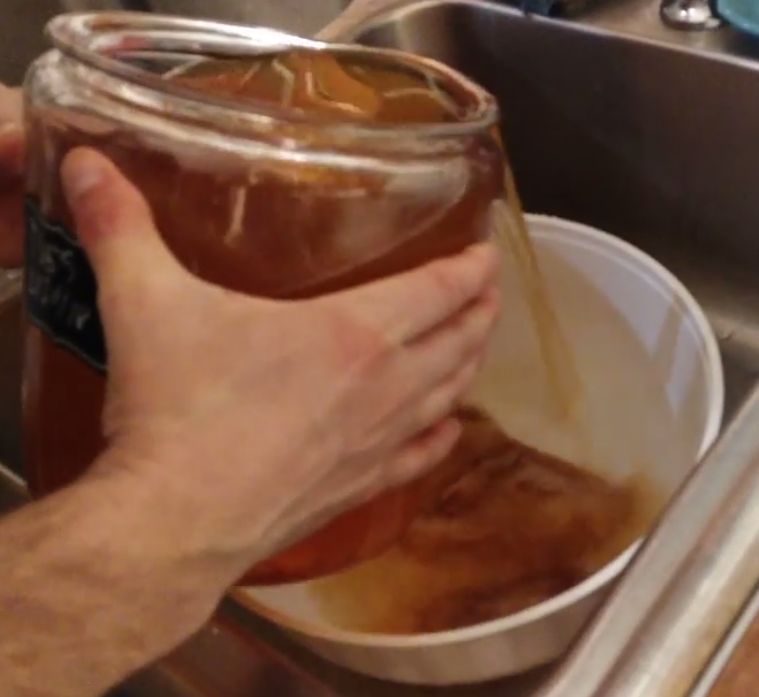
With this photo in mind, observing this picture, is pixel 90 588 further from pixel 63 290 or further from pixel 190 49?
pixel 190 49

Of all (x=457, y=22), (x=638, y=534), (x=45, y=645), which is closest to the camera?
(x=45, y=645)

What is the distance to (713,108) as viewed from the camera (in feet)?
2.10

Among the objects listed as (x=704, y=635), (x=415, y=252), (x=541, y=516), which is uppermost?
(x=415, y=252)

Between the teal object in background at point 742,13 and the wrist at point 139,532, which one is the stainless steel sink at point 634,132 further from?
the wrist at point 139,532

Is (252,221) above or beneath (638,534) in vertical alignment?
above

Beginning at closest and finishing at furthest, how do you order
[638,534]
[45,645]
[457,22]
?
[45,645] < [638,534] < [457,22]

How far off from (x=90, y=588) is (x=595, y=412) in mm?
425

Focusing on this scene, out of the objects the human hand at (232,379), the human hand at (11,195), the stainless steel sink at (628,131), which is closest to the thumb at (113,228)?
the human hand at (232,379)

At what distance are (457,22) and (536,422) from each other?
27cm

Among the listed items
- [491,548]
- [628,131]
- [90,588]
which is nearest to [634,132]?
[628,131]

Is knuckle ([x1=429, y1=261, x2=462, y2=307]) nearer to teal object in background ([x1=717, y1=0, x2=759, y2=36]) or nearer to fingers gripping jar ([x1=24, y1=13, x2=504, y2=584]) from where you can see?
fingers gripping jar ([x1=24, y1=13, x2=504, y2=584])

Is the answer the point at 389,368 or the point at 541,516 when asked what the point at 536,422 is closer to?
the point at 541,516

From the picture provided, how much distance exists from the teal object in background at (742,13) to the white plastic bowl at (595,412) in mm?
144

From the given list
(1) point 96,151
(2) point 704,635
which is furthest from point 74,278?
(2) point 704,635
